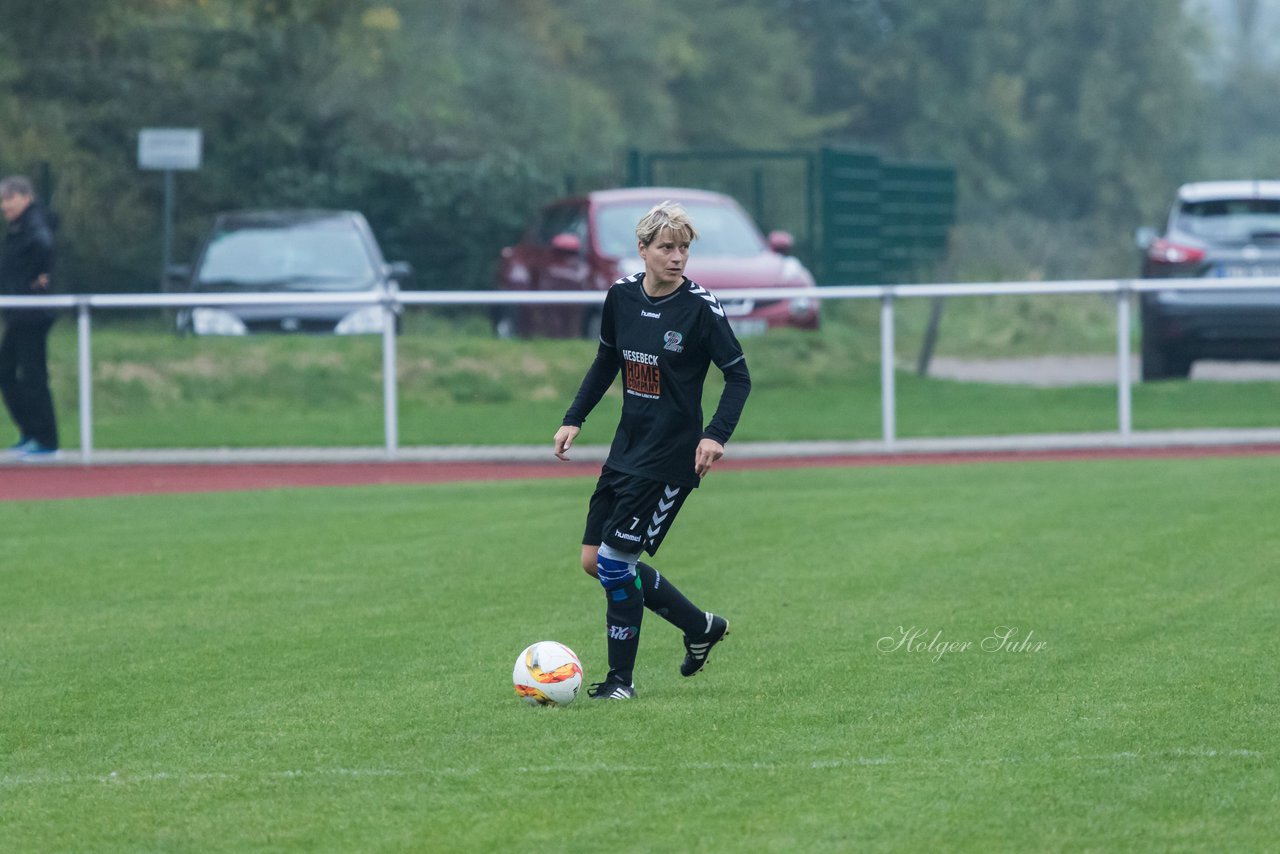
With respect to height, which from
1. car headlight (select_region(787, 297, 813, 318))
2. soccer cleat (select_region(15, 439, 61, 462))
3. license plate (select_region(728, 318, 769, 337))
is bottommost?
soccer cleat (select_region(15, 439, 61, 462))

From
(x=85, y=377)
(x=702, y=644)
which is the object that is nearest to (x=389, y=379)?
(x=85, y=377)

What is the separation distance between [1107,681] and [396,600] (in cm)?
339

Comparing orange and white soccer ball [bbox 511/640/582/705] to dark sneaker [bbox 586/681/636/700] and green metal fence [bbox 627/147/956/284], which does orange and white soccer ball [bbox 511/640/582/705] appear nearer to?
dark sneaker [bbox 586/681/636/700]

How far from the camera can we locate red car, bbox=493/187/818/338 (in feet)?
54.6

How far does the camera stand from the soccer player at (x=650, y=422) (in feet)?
22.4

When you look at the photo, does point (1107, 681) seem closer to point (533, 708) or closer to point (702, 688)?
point (702, 688)

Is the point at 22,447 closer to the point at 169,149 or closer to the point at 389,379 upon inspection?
the point at 389,379

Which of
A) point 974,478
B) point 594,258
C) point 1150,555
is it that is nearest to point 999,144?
point 594,258

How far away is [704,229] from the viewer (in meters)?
19.1

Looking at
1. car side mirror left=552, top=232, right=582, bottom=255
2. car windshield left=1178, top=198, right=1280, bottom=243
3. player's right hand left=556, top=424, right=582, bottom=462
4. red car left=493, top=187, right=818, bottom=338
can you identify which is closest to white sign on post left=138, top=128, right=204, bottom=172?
red car left=493, top=187, right=818, bottom=338

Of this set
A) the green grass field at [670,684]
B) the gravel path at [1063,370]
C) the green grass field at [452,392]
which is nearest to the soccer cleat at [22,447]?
the green grass field at [452,392]

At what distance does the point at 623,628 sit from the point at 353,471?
28.2 feet

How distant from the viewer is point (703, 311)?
271 inches

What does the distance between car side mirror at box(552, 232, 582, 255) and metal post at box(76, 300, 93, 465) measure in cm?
479
